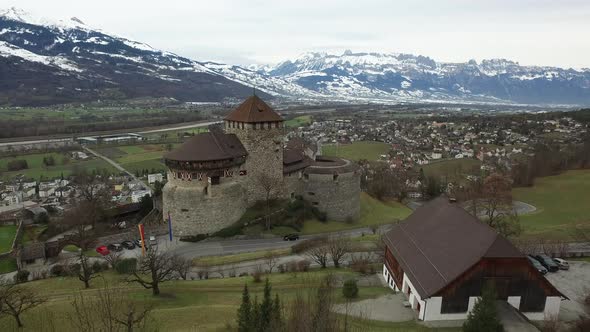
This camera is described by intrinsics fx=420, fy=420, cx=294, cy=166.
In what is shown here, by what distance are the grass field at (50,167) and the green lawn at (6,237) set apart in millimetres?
42896

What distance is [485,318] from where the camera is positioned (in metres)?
21.3

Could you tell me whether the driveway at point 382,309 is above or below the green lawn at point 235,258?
above

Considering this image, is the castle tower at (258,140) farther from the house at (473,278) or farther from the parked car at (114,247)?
the house at (473,278)

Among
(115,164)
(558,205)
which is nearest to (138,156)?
(115,164)

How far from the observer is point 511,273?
25.6 meters

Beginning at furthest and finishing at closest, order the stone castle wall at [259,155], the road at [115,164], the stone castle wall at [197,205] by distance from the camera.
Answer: the road at [115,164] → the stone castle wall at [259,155] → the stone castle wall at [197,205]

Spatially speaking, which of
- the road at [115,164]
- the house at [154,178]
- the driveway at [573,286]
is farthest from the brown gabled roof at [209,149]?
the house at [154,178]

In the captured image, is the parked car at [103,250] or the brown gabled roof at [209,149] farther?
the brown gabled roof at [209,149]

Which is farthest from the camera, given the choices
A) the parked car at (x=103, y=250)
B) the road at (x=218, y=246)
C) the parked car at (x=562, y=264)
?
the road at (x=218, y=246)

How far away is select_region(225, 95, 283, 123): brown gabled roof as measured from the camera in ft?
185

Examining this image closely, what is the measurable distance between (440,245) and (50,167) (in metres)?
108

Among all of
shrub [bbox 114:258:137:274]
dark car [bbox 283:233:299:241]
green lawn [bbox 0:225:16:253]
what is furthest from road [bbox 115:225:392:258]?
green lawn [bbox 0:225:16:253]

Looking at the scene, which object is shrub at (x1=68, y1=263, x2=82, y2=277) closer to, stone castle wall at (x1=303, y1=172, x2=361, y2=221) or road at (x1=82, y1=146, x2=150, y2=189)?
stone castle wall at (x1=303, y1=172, x2=361, y2=221)

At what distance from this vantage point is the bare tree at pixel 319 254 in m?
39.2
